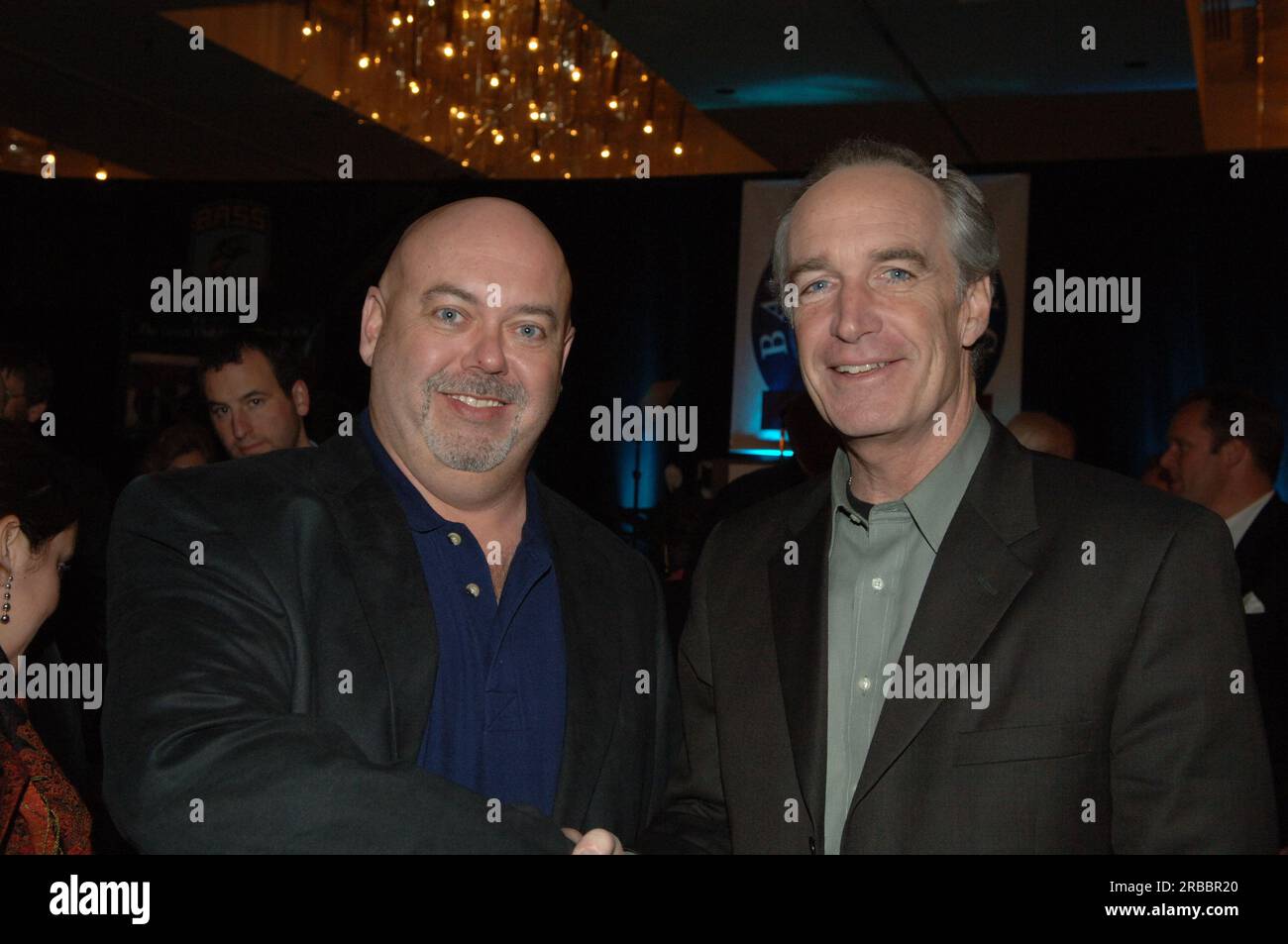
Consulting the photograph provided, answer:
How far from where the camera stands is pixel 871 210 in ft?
6.33

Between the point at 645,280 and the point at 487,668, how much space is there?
7.31m

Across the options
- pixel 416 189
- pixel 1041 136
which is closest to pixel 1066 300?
pixel 1041 136

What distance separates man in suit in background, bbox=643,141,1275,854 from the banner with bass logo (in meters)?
5.26

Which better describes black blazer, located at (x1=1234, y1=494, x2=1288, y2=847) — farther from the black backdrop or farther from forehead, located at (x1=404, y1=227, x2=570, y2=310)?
the black backdrop

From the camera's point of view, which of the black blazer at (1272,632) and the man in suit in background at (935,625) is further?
the black blazer at (1272,632)

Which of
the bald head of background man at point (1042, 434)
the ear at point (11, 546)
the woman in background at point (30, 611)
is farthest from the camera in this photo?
the bald head of background man at point (1042, 434)

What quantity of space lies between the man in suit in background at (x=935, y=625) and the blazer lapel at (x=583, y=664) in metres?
0.19

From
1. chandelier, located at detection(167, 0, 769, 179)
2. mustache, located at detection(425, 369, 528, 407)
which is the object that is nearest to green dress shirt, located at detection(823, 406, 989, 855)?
mustache, located at detection(425, 369, 528, 407)

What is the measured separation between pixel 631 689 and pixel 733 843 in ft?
0.93

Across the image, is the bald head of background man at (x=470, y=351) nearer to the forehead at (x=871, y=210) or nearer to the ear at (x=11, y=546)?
the forehead at (x=871, y=210)

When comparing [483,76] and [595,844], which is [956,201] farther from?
[483,76]

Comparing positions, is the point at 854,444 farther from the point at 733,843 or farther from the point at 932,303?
the point at 733,843

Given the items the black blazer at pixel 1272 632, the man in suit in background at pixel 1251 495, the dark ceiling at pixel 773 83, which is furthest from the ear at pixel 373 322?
the dark ceiling at pixel 773 83

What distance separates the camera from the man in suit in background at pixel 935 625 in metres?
1.69
